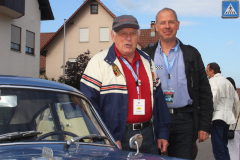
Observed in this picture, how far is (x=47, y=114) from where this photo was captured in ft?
8.55

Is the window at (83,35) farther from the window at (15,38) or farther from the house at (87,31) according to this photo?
the window at (15,38)

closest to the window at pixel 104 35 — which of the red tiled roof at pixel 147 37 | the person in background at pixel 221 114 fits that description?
the red tiled roof at pixel 147 37

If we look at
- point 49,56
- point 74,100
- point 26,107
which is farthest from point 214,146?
point 49,56

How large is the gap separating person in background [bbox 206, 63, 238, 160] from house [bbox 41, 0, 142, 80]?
30.5 metres

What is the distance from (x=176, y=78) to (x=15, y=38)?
67.8ft

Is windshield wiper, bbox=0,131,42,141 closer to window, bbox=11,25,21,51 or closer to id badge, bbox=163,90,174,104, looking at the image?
id badge, bbox=163,90,174,104

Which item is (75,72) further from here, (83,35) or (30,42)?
(30,42)

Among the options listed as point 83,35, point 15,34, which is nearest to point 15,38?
point 15,34

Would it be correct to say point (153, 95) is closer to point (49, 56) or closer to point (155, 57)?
point (155, 57)

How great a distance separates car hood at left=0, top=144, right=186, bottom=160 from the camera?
6.61 feet

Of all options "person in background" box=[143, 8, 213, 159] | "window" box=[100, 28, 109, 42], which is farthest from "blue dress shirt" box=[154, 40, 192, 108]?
"window" box=[100, 28, 109, 42]

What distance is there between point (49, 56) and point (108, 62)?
3690cm

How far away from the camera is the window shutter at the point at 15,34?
74.3ft

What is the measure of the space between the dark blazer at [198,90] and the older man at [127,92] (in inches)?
21.1
